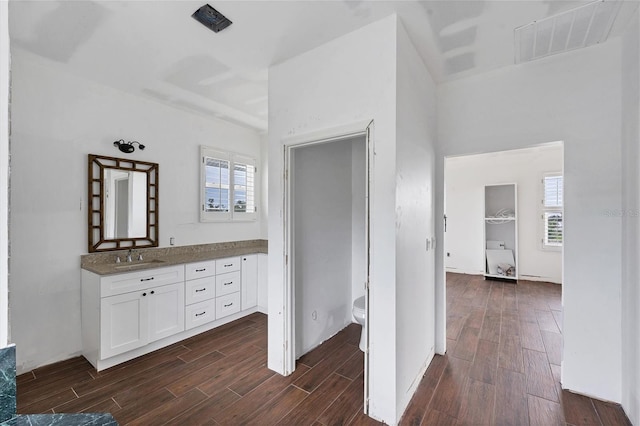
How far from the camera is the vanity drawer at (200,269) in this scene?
312 cm

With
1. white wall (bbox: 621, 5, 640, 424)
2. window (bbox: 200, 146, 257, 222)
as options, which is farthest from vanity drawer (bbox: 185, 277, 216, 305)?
white wall (bbox: 621, 5, 640, 424)

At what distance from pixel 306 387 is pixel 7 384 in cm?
189

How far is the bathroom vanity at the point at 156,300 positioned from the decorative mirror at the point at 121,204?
0.98 feet

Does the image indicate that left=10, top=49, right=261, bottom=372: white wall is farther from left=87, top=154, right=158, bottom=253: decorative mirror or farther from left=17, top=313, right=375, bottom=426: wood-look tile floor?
left=17, top=313, right=375, bottom=426: wood-look tile floor

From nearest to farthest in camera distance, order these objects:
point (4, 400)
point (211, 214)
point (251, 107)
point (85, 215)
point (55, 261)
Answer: point (4, 400), point (55, 261), point (85, 215), point (251, 107), point (211, 214)

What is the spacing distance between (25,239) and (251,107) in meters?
2.52

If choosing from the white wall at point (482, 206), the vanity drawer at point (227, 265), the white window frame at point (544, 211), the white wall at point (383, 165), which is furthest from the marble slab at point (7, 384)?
the white window frame at point (544, 211)

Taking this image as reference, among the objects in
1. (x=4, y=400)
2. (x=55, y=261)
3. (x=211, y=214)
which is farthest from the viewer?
(x=211, y=214)

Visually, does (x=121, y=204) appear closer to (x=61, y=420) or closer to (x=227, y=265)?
(x=227, y=265)

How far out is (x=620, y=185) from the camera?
2.05 m

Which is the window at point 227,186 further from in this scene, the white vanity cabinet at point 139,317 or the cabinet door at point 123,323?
the cabinet door at point 123,323

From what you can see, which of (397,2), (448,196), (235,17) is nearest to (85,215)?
(235,17)

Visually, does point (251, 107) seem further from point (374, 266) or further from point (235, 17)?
point (374, 266)

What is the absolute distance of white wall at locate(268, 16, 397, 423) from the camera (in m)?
1.88
